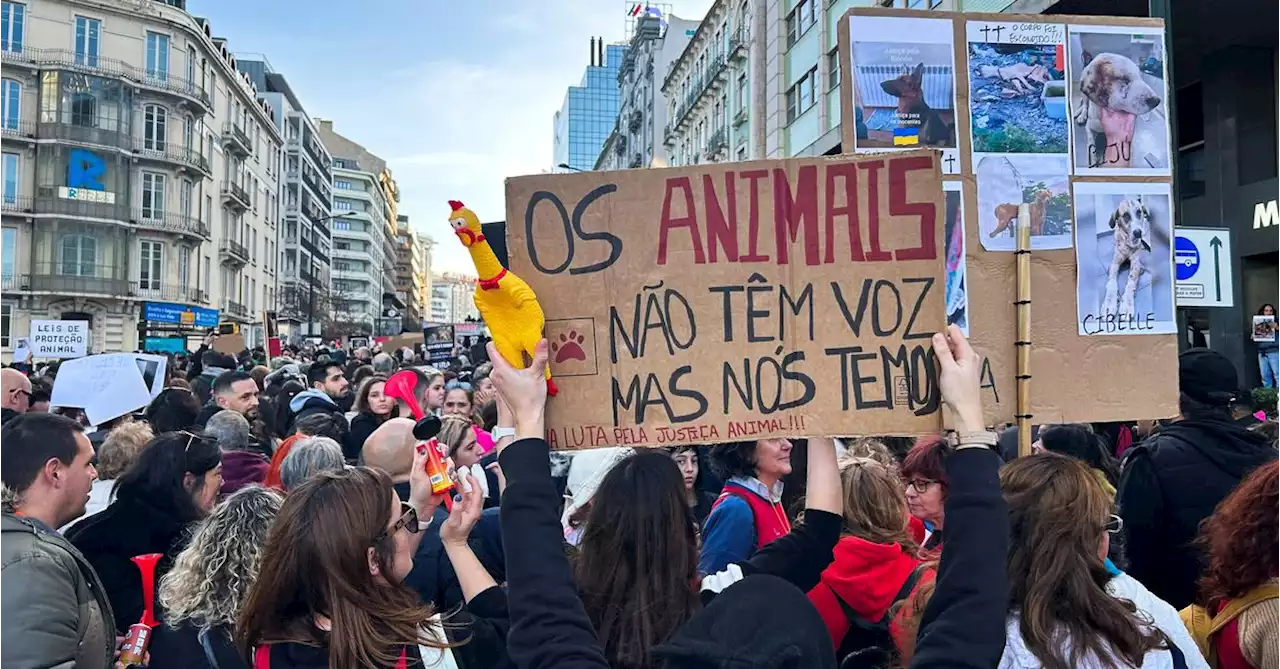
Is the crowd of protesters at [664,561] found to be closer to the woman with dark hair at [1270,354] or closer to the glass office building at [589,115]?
the woman with dark hair at [1270,354]

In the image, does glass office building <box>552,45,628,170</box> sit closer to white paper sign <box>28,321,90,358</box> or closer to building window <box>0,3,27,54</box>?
building window <box>0,3,27,54</box>

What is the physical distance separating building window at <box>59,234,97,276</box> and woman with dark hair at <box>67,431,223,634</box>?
51156mm

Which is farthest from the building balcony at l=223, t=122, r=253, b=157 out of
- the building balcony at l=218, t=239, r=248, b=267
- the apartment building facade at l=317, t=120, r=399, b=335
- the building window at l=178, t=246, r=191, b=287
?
the apartment building facade at l=317, t=120, r=399, b=335

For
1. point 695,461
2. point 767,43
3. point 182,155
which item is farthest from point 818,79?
point 182,155

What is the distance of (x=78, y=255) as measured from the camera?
47562 mm

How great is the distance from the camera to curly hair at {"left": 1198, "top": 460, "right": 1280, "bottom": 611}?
2623 mm

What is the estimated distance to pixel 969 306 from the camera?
8.91ft

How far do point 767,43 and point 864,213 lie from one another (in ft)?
103

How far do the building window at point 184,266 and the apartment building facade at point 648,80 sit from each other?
25209 mm

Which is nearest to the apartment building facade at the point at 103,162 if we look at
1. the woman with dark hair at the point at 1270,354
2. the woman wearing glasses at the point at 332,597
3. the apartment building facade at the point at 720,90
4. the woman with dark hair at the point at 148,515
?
the apartment building facade at the point at 720,90

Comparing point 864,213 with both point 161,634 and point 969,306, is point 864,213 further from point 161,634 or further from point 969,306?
point 161,634

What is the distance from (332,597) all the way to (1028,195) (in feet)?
8.28

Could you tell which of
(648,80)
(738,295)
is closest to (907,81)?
(738,295)

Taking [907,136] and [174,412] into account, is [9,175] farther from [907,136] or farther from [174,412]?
[907,136]
